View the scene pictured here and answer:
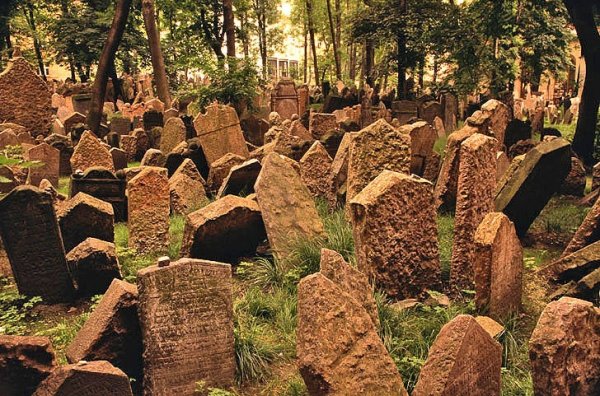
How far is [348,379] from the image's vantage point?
10.5ft

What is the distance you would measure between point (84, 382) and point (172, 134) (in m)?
9.88

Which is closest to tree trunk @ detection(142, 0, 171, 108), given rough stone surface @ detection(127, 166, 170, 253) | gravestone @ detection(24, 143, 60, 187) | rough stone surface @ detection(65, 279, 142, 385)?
gravestone @ detection(24, 143, 60, 187)

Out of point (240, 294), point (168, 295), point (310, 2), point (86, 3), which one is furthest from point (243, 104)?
point (310, 2)

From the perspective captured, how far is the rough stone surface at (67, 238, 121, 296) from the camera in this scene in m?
5.51

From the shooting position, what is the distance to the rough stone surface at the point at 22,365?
326 cm

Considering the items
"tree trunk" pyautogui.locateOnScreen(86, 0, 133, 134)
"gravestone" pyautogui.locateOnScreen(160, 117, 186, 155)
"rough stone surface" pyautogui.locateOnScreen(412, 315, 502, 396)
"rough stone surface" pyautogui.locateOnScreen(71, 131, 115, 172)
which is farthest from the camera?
"tree trunk" pyautogui.locateOnScreen(86, 0, 133, 134)

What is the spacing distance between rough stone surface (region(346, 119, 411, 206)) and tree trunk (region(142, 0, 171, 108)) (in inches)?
412

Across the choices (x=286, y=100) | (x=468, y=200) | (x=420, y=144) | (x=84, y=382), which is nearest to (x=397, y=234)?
(x=468, y=200)

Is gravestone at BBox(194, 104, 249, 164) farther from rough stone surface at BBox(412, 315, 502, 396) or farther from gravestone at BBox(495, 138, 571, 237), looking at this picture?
rough stone surface at BBox(412, 315, 502, 396)

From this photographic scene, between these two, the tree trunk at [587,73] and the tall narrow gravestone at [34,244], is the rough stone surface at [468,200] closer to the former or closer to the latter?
the tall narrow gravestone at [34,244]

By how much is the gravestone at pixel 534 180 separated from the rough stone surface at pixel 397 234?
1673mm

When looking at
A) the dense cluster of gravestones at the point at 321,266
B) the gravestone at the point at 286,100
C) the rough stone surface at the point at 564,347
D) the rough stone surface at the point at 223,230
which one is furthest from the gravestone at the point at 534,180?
the gravestone at the point at 286,100

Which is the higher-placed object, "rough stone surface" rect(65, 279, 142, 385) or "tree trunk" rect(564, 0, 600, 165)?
"tree trunk" rect(564, 0, 600, 165)

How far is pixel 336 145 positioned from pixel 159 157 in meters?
3.27
